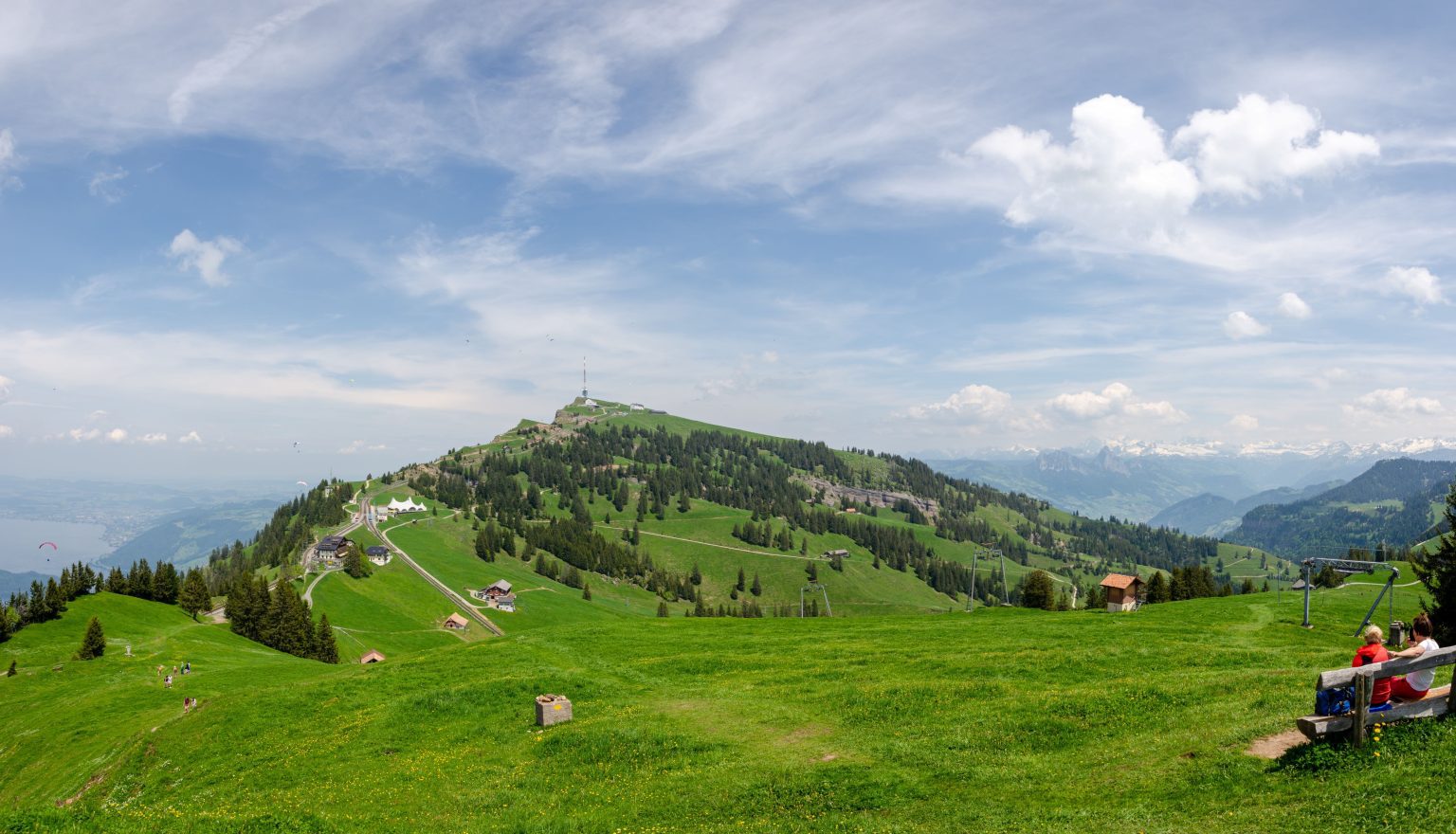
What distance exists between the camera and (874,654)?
4853cm

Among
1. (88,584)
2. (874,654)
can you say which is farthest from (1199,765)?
(88,584)

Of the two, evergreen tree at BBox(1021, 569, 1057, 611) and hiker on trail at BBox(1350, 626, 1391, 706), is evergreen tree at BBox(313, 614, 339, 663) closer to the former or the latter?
evergreen tree at BBox(1021, 569, 1057, 611)

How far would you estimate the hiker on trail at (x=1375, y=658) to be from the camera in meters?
18.7

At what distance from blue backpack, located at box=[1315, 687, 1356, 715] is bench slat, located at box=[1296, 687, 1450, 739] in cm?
20

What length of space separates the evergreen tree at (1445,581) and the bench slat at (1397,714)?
36.9 meters

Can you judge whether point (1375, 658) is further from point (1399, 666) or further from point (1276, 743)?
point (1276, 743)

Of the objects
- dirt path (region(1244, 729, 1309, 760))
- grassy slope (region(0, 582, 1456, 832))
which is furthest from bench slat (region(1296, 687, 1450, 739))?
dirt path (region(1244, 729, 1309, 760))

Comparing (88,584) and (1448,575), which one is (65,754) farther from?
(1448,575)

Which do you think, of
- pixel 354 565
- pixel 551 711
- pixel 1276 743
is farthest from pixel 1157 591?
pixel 354 565

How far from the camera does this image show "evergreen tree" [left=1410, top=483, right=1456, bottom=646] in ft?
155

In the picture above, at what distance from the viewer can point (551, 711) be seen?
126ft

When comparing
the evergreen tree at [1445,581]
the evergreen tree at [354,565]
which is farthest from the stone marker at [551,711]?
the evergreen tree at [354,565]

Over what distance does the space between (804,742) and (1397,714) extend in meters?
19.6

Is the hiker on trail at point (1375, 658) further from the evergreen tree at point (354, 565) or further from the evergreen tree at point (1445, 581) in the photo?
the evergreen tree at point (354, 565)
